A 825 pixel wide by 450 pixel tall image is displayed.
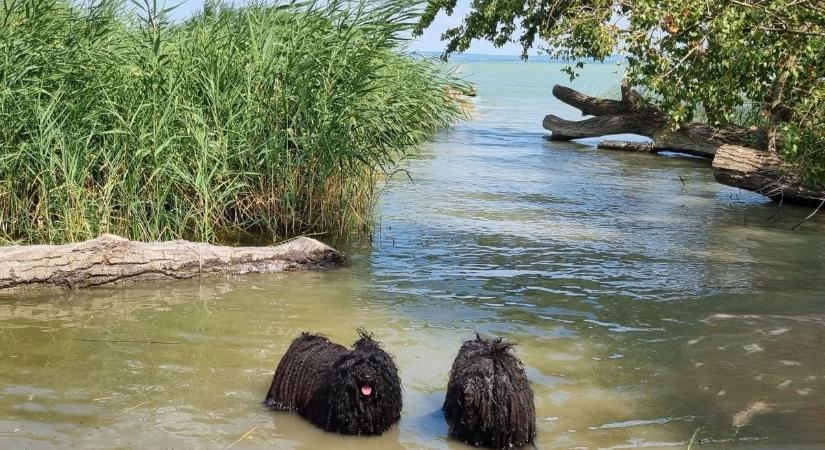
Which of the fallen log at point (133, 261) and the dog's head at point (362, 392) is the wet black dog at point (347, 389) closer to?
the dog's head at point (362, 392)

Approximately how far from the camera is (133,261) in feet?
26.3

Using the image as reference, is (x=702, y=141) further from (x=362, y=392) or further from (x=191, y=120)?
(x=362, y=392)

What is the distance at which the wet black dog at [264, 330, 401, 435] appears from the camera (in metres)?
4.98

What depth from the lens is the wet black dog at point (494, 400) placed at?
16.1ft

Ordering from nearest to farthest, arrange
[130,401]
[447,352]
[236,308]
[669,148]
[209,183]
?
[130,401]
[447,352]
[236,308]
[209,183]
[669,148]

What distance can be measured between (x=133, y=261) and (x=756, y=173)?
880cm

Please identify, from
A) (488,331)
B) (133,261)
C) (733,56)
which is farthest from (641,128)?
(133,261)

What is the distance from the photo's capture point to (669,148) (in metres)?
19.9

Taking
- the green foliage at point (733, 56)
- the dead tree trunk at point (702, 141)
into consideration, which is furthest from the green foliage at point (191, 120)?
the dead tree trunk at point (702, 141)

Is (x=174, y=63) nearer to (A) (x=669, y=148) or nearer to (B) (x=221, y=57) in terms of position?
(B) (x=221, y=57)

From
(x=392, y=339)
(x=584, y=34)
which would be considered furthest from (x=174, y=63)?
(x=584, y=34)

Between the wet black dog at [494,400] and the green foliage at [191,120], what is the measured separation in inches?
179

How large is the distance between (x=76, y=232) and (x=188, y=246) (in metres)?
1.00

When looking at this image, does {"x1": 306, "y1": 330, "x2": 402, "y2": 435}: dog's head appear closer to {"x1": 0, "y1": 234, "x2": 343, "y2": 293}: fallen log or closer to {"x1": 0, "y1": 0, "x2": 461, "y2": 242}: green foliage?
{"x1": 0, "y1": 234, "x2": 343, "y2": 293}: fallen log
